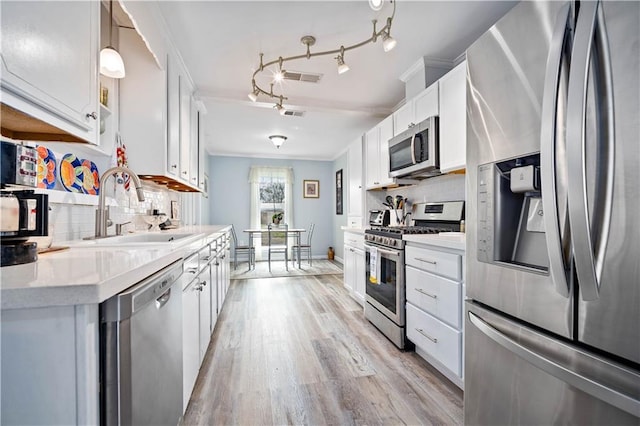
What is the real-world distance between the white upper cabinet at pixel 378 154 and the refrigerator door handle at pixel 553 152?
2.26m

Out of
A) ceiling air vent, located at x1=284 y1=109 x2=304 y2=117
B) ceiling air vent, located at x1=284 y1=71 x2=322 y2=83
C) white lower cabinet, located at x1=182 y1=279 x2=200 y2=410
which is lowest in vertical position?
white lower cabinet, located at x1=182 y1=279 x2=200 y2=410

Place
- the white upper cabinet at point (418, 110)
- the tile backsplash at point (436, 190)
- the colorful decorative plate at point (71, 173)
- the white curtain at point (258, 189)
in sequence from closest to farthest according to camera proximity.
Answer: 1. the colorful decorative plate at point (71, 173)
2. the white upper cabinet at point (418, 110)
3. the tile backsplash at point (436, 190)
4. the white curtain at point (258, 189)

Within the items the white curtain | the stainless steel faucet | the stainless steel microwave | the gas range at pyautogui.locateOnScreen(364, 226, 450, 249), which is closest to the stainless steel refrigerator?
the gas range at pyautogui.locateOnScreen(364, 226, 450, 249)

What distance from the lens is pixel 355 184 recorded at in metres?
4.21

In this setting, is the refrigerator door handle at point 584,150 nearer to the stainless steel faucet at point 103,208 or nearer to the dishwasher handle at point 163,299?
the dishwasher handle at point 163,299

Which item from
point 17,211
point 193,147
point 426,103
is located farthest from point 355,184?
point 17,211

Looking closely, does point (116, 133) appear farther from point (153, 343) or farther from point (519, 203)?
point (519, 203)

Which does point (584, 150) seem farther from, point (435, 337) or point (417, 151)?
point (417, 151)

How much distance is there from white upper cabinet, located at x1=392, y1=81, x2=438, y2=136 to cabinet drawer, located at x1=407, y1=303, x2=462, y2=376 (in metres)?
1.66

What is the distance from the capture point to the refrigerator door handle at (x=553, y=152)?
809 mm

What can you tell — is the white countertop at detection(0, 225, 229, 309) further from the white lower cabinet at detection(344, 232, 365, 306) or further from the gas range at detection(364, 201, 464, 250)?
the white lower cabinet at detection(344, 232, 365, 306)

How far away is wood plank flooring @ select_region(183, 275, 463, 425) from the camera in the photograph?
1.53 m

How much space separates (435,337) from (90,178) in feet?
8.07

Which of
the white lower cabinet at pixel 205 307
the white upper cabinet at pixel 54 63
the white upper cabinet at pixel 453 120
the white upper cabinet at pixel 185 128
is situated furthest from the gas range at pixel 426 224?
the white upper cabinet at pixel 54 63
